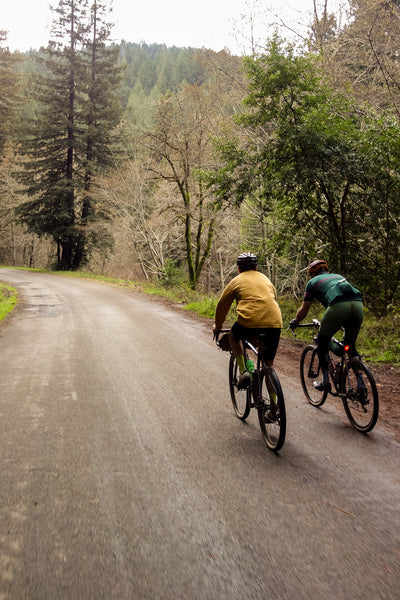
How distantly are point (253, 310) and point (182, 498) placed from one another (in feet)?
6.39

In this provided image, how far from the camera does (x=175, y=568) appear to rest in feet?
7.21

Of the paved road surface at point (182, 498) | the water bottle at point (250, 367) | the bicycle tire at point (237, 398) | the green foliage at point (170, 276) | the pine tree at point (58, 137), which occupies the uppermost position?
the pine tree at point (58, 137)

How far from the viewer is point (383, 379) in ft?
20.9

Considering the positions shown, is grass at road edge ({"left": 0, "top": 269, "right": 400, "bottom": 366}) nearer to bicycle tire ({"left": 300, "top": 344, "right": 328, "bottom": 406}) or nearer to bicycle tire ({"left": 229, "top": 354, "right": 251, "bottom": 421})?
bicycle tire ({"left": 300, "top": 344, "right": 328, "bottom": 406})

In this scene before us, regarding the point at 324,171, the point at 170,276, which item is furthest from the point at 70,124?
the point at 324,171

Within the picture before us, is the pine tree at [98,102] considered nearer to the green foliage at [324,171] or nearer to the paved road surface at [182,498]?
the green foliage at [324,171]

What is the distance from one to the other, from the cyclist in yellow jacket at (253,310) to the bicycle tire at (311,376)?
3.87 feet

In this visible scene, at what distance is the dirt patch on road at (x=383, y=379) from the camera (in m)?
4.70

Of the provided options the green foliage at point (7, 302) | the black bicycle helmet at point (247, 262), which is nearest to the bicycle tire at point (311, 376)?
the black bicycle helmet at point (247, 262)

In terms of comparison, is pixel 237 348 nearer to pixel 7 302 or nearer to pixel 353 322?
pixel 353 322

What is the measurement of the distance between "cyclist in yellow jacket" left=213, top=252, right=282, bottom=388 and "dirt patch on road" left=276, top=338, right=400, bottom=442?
1.71 metres

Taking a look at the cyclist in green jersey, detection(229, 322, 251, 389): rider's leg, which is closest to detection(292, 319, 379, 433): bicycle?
the cyclist in green jersey

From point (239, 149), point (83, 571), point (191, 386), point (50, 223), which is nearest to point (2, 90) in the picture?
point (50, 223)

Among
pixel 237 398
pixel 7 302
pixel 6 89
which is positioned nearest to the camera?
pixel 237 398
